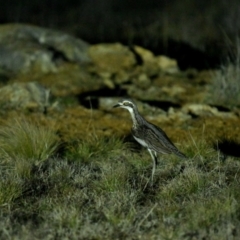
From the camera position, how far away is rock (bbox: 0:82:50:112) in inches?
563

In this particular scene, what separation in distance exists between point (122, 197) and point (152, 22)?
15.0m

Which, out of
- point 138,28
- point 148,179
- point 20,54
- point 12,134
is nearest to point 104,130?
point 12,134

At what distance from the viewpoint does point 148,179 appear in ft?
33.1

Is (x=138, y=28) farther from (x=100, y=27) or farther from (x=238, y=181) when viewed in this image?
(x=238, y=181)

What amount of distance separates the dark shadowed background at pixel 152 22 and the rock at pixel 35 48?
96.4 inches

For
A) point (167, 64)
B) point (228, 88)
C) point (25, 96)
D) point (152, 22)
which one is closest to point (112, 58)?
point (167, 64)

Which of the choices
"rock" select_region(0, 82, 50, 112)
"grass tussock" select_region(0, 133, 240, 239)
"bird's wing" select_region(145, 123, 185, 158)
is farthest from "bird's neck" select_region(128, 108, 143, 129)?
"rock" select_region(0, 82, 50, 112)

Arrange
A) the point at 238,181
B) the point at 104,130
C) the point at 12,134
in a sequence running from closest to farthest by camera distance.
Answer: the point at 238,181 < the point at 12,134 < the point at 104,130

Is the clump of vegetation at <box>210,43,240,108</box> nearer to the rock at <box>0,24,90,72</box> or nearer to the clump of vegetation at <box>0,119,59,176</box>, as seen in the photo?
the rock at <box>0,24,90,72</box>

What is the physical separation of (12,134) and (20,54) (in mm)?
5814

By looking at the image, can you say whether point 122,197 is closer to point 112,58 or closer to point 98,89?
point 98,89

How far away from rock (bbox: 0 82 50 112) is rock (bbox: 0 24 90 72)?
2069 millimetres

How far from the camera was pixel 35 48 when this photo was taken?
56.3 feet

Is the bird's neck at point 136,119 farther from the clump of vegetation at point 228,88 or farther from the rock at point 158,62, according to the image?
the rock at point 158,62
